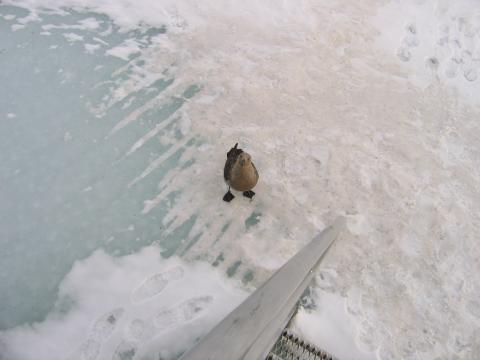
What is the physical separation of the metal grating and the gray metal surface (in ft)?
1.00

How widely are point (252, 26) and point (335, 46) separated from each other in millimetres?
953

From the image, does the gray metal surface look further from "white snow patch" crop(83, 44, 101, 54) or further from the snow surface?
"white snow patch" crop(83, 44, 101, 54)

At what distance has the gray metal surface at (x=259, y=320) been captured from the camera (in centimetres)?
128

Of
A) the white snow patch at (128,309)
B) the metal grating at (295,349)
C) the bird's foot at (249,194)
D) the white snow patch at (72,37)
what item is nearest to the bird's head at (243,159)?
the bird's foot at (249,194)

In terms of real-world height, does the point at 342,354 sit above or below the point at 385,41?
below

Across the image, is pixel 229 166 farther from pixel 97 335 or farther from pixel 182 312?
pixel 97 335

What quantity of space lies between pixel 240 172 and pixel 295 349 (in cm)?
116

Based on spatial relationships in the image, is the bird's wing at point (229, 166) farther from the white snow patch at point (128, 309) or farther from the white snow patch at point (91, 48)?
the white snow patch at point (91, 48)

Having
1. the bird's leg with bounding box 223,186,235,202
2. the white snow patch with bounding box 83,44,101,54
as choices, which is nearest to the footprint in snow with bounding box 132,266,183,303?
the bird's leg with bounding box 223,186,235,202

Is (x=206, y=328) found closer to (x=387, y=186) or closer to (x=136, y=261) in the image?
(x=136, y=261)

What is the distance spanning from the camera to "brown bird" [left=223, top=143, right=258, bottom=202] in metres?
2.66

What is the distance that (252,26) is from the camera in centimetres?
439

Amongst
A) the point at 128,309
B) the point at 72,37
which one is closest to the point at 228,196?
the point at 128,309

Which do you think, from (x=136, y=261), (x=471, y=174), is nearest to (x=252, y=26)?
(x=471, y=174)
